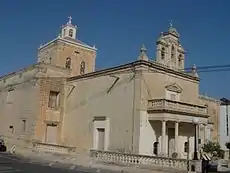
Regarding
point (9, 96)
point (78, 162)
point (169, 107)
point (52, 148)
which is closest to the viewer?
point (78, 162)

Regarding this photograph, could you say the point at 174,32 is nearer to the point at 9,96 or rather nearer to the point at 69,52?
the point at 69,52

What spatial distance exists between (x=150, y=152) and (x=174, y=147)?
2.61m

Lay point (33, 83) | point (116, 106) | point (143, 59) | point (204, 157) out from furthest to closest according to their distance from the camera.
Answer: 1. point (33, 83)
2. point (116, 106)
3. point (143, 59)
4. point (204, 157)

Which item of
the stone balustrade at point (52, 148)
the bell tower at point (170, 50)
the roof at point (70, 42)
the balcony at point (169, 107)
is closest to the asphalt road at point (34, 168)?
the stone balustrade at point (52, 148)

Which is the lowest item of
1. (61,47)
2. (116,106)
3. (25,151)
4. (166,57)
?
(25,151)

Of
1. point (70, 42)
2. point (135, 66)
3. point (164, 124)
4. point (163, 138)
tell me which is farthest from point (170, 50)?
point (70, 42)

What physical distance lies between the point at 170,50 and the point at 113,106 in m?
7.41

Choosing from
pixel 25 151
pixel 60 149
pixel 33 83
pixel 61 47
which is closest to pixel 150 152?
pixel 60 149

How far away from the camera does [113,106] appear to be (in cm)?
2508

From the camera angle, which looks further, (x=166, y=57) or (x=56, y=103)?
(x=56, y=103)

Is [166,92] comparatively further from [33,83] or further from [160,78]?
[33,83]

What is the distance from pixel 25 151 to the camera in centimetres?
2591

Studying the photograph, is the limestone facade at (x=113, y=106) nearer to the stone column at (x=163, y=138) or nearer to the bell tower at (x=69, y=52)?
the stone column at (x=163, y=138)

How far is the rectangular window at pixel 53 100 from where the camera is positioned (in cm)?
3009
